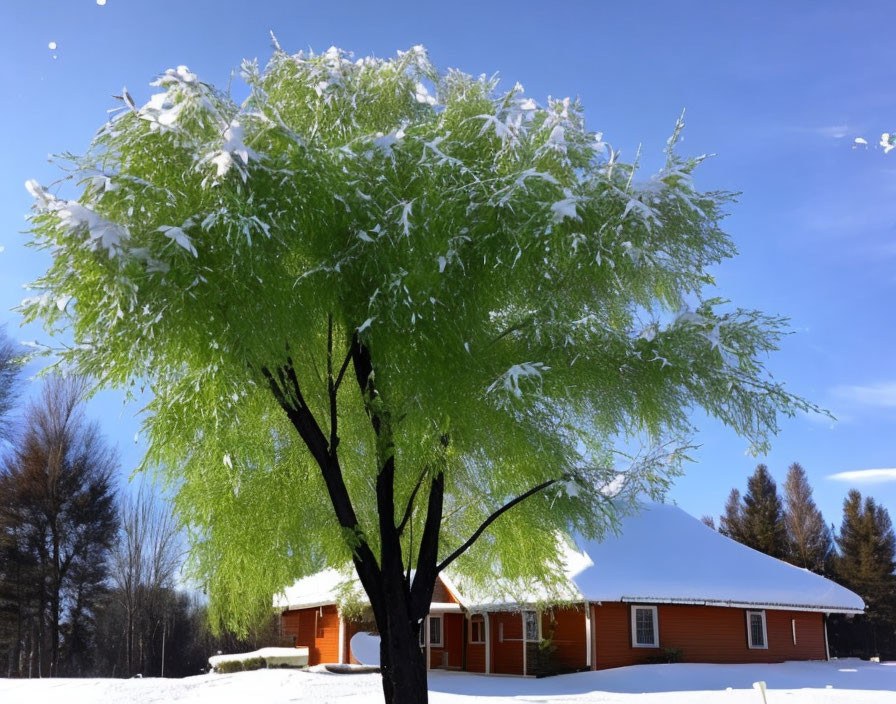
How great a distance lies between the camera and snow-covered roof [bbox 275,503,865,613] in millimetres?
25516

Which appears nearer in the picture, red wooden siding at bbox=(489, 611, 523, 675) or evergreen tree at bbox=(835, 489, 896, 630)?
red wooden siding at bbox=(489, 611, 523, 675)

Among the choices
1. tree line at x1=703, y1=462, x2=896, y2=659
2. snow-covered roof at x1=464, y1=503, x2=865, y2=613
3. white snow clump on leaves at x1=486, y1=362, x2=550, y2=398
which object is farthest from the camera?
tree line at x1=703, y1=462, x2=896, y2=659

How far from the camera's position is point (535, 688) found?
845 inches

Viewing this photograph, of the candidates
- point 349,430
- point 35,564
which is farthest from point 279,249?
point 35,564

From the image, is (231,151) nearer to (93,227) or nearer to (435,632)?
(93,227)

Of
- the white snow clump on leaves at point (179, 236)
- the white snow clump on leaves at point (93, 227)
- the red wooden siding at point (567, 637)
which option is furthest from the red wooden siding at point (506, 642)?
the white snow clump on leaves at point (93, 227)

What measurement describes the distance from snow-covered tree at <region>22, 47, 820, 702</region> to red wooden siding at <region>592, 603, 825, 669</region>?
14.0 meters

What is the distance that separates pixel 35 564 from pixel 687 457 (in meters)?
36.7

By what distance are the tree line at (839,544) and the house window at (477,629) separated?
111ft

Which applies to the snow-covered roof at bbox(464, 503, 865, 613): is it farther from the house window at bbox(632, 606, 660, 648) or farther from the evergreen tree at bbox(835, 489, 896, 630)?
the evergreen tree at bbox(835, 489, 896, 630)

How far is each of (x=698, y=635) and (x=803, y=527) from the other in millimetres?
39136

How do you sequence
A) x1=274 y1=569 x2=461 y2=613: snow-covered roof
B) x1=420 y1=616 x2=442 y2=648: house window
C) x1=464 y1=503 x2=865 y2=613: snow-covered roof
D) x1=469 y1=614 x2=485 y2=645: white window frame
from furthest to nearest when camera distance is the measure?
x1=420 y1=616 x2=442 y2=648: house window, x1=469 y1=614 x2=485 y2=645: white window frame, x1=274 y1=569 x2=461 y2=613: snow-covered roof, x1=464 y1=503 x2=865 y2=613: snow-covered roof

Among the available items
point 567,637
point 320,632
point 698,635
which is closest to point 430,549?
point 567,637

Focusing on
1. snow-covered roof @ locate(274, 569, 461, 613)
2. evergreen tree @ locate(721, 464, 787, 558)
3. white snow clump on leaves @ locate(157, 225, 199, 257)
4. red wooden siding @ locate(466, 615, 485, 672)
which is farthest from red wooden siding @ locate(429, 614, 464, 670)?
evergreen tree @ locate(721, 464, 787, 558)
